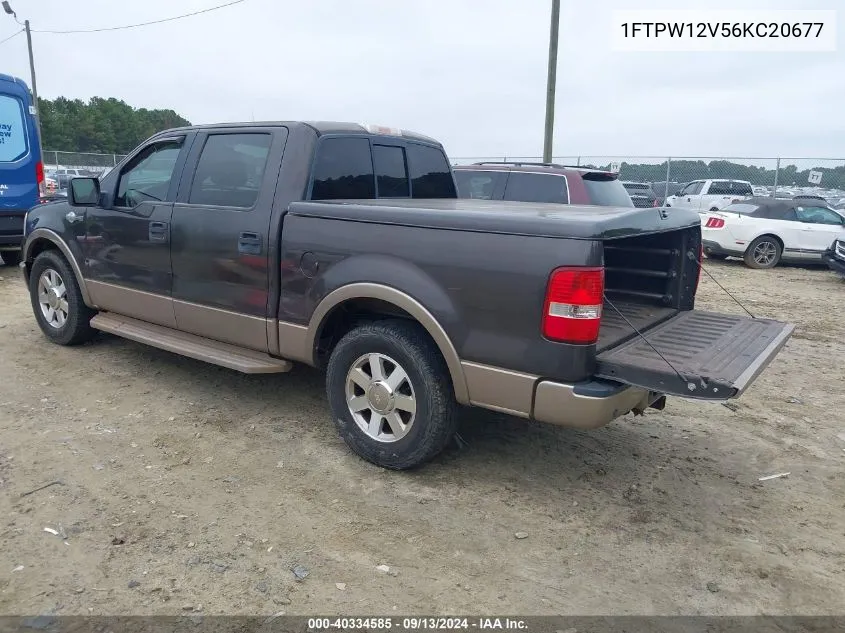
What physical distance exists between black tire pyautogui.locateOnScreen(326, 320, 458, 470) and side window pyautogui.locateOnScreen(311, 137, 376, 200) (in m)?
1.01

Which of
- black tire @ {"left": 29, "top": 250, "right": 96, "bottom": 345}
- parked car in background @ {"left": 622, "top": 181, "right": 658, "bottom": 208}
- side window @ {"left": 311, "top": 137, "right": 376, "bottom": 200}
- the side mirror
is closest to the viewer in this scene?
side window @ {"left": 311, "top": 137, "right": 376, "bottom": 200}

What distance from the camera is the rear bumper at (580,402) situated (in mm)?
2965

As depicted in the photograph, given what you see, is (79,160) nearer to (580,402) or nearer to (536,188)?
(536,188)

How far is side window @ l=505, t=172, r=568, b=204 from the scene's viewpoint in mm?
8078

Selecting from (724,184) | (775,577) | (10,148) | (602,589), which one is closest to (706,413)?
(775,577)

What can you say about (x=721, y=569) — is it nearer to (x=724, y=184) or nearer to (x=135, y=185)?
(x=135, y=185)

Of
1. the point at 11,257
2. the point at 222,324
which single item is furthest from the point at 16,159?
the point at 222,324

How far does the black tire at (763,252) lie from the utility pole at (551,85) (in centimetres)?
455

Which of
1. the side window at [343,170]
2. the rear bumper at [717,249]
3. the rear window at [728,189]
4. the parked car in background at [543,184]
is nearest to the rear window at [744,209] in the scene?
the rear bumper at [717,249]

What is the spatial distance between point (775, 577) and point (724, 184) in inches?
759

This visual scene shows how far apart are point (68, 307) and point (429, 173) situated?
3.37 meters

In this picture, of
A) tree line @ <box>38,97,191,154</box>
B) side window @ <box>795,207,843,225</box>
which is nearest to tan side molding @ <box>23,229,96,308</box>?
side window @ <box>795,207,843,225</box>

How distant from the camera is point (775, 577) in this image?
2.88 meters

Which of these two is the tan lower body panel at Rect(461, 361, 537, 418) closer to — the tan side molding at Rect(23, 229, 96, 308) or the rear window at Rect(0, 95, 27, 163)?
the tan side molding at Rect(23, 229, 96, 308)
